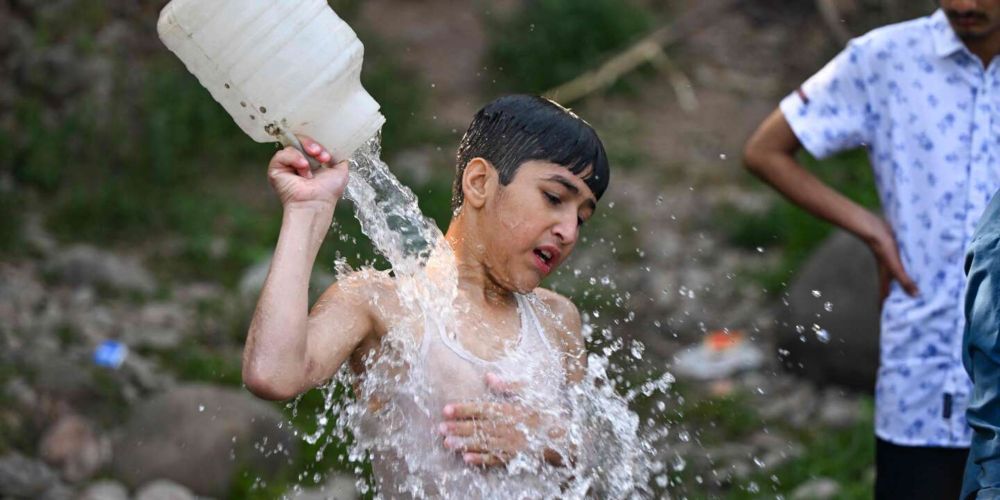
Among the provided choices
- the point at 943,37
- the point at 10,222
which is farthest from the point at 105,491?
the point at 943,37

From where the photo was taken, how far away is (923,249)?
380 cm

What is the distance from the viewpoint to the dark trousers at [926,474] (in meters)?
3.73

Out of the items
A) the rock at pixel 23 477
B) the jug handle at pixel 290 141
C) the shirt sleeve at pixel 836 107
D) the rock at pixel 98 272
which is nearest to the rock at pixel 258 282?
the rock at pixel 98 272

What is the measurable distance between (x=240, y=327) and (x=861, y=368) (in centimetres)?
282

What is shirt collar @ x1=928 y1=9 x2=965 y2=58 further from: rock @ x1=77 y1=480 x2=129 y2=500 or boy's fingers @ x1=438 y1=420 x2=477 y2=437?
rock @ x1=77 y1=480 x2=129 y2=500

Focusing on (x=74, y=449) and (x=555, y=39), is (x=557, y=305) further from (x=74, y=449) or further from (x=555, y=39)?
(x=555, y=39)

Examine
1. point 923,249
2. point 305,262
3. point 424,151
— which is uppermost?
point 305,262

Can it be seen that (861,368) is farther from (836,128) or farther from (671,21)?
(671,21)

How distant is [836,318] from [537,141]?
12.5 ft

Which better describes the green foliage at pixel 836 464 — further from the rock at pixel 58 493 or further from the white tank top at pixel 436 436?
the white tank top at pixel 436 436

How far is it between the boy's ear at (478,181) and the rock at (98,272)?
4470mm

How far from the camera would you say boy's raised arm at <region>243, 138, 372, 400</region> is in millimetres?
2668

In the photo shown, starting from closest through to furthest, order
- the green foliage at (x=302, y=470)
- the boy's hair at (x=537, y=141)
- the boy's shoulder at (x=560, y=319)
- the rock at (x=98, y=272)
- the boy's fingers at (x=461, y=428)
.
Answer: the boy's fingers at (x=461, y=428), the boy's hair at (x=537, y=141), the boy's shoulder at (x=560, y=319), the green foliage at (x=302, y=470), the rock at (x=98, y=272)

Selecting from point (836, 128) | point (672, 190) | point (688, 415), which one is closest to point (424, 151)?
point (672, 190)
